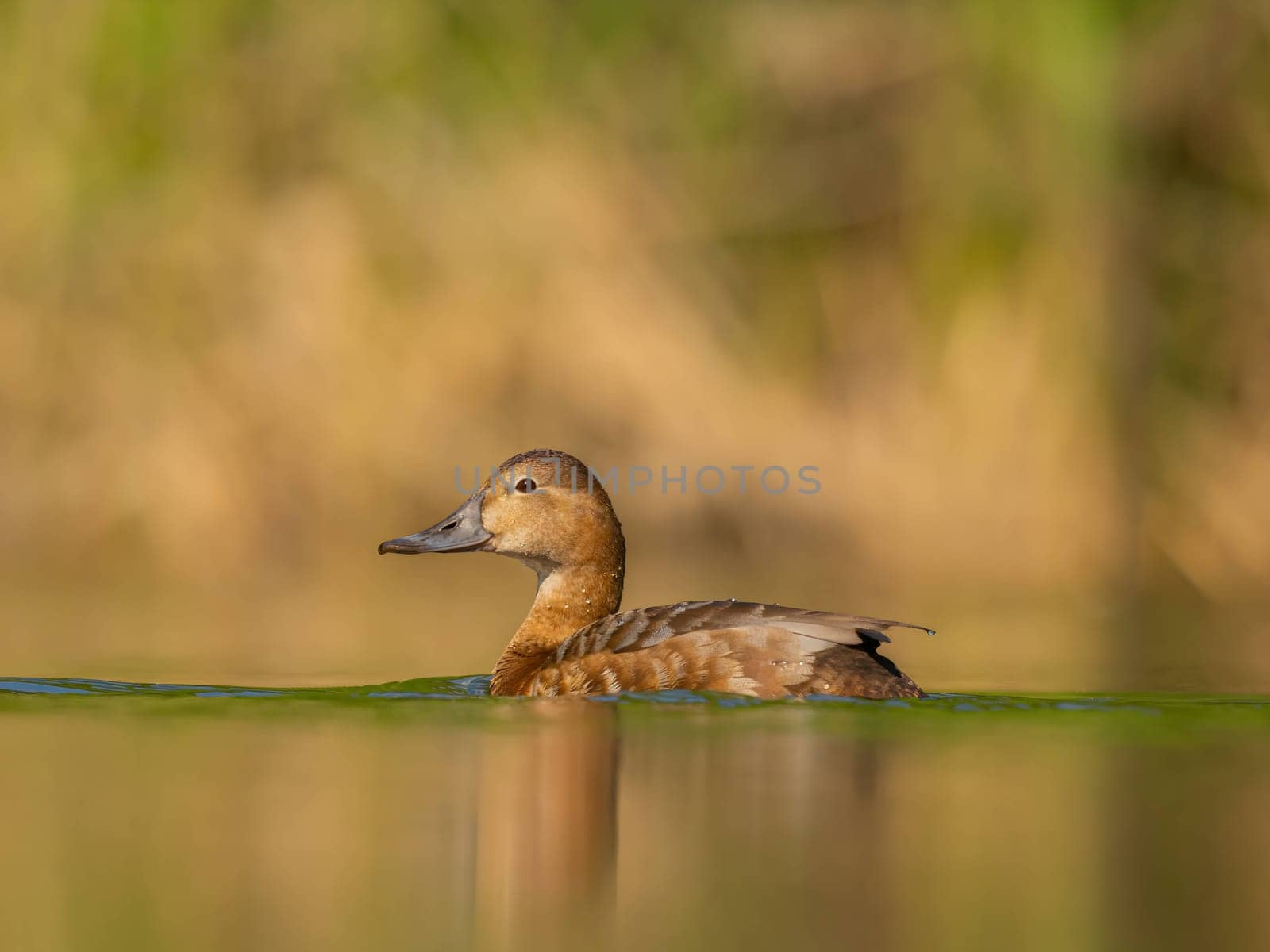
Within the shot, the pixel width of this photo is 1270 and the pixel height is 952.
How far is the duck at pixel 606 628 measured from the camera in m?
5.64

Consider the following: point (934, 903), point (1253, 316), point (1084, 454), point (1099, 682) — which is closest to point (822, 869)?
point (934, 903)

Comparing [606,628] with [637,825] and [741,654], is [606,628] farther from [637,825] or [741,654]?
[637,825]

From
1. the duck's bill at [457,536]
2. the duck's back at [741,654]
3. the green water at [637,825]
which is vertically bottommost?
the green water at [637,825]

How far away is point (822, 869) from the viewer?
345 centimetres

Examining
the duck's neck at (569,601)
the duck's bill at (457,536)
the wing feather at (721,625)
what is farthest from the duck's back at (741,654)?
the duck's bill at (457,536)

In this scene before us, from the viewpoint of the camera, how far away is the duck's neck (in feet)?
22.5

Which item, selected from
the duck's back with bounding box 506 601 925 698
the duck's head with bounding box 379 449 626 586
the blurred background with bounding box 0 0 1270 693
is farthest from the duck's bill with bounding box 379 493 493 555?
the blurred background with bounding box 0 0 1270 693

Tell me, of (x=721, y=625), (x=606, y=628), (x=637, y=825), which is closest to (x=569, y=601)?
(x=606, y=628)

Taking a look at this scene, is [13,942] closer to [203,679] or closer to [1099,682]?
[203,679]

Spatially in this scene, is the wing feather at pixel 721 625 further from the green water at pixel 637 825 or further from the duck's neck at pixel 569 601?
the duck's neck at pixel 569 601

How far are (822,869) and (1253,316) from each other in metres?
7.29

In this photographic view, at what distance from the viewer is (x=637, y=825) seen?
3.91 meters

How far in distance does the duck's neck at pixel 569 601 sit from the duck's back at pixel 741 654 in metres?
0.79

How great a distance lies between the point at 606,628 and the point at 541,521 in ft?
3.00
